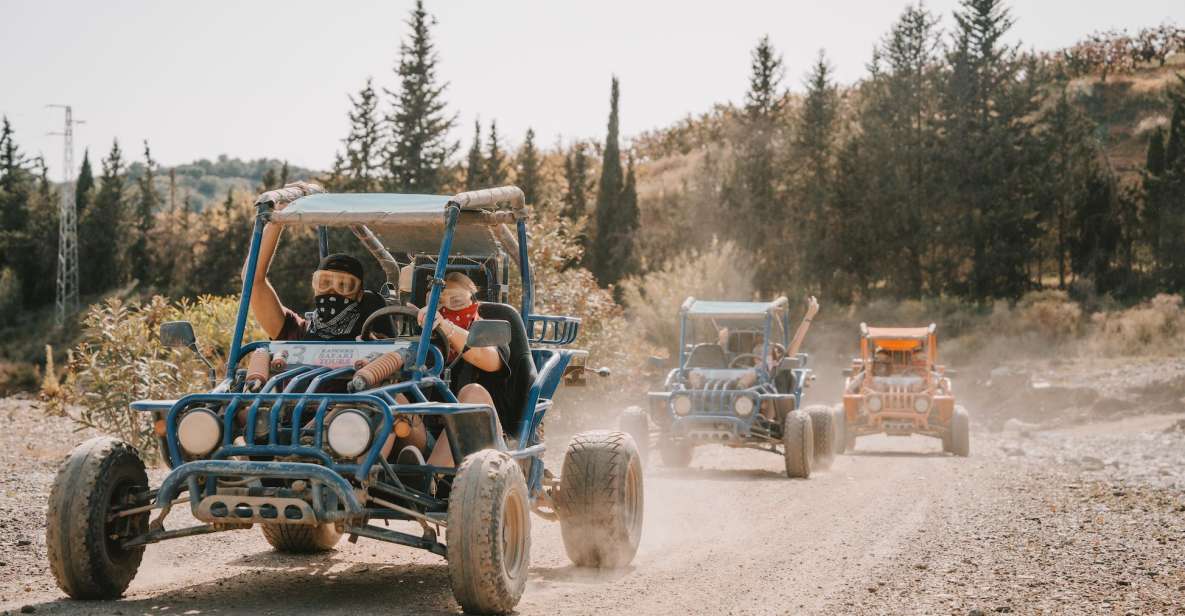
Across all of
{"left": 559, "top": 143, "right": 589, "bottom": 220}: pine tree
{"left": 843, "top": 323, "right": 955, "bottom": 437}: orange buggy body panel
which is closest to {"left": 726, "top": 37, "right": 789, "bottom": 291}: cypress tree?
{"left": 559, "top": 143, "right": 589, "bottom": 220}: pine tree

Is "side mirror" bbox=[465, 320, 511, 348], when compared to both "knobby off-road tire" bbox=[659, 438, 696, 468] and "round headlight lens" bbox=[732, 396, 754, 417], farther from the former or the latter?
"knobby off-road tire" bbox=[659, 438, 696, 468]

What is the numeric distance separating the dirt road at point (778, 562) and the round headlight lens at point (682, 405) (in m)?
1.59

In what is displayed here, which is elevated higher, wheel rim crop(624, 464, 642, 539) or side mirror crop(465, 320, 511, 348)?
side mirror crop(465, 320, 511, 348)

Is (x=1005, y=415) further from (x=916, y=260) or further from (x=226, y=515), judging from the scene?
(x=226, y=515)

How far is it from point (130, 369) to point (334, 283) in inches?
371

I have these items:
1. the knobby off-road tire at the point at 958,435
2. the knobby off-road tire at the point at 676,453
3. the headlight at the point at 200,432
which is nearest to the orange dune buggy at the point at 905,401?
the knobby off-road tire at the point at 958,435

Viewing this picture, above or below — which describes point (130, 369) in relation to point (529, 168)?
below

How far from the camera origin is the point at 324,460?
6.43m

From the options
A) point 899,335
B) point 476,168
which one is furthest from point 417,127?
point 899,335

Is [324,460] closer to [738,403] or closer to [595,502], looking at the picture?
[595,502]

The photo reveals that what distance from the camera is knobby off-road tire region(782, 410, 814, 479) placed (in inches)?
653

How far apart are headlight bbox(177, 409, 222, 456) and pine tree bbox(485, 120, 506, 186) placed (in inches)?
1862

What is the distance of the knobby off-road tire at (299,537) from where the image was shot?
8969mm

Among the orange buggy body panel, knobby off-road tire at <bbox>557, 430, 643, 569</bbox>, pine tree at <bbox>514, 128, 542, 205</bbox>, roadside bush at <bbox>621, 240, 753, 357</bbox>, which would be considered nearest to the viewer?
knobby off-road tire at <bbox>557, 430, 643, 569</bbox>
